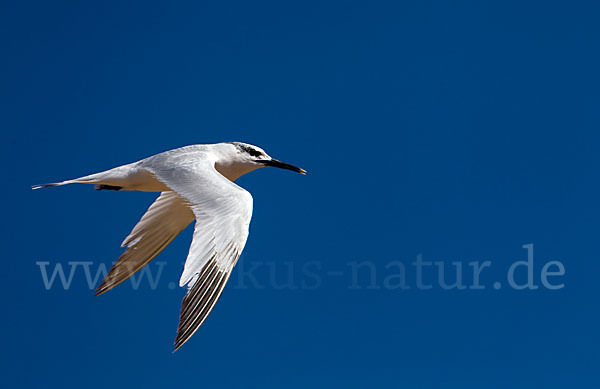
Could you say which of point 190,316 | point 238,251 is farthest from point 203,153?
point 190,316

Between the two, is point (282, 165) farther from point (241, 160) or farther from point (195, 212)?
point (195, 212)

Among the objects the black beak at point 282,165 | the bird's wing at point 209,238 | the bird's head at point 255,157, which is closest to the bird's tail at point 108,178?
the bird's wing at point 209,238

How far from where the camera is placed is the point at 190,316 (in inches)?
241

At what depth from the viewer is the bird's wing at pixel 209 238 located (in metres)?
6.16

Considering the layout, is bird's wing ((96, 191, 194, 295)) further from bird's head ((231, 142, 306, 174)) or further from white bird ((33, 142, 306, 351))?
bird's head ((231, 142, 306, 174))

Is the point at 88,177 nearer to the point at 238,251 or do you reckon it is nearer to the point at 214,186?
the point at 214,186

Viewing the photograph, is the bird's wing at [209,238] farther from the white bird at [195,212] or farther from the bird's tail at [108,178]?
the bird's tail at [108,178]

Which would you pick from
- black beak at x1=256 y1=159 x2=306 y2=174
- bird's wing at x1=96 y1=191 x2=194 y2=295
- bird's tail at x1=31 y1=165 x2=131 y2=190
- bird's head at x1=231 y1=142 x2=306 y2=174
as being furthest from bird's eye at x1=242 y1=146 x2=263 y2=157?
bird's tail at x1=31 y1=165 x2=131 y2=190

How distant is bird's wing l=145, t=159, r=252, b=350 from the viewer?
616 centimetres

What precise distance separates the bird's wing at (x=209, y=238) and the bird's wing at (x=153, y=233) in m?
1.28

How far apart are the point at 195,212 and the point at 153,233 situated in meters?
2.12

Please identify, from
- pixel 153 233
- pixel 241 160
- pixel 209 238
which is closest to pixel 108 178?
pixel 153 233

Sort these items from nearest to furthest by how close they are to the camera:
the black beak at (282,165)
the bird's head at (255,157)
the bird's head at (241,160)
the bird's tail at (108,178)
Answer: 1. the bird's tail at (108,178)
2. the bird's head at (241,160)
3. the bird's head at (255,157)
4. the black beak at (282,165)

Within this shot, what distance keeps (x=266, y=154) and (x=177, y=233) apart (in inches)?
66.8
